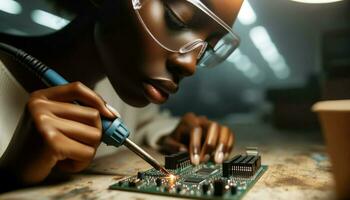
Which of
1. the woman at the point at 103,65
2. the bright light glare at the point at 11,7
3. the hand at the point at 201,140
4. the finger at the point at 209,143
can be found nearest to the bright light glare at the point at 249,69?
the hand at the point at 201,140

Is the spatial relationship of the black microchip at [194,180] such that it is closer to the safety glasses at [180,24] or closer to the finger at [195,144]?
the finger at [195,144]

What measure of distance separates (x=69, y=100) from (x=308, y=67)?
9.73 ft

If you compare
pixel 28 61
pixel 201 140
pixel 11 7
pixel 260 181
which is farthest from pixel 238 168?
pixel 11 7

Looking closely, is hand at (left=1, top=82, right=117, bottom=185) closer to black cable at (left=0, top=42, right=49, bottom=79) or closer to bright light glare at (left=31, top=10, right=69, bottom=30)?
black cable at (left=0, top=42, right=49, bottom=79)

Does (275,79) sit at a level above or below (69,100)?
above

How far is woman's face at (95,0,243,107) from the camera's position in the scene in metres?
1.04

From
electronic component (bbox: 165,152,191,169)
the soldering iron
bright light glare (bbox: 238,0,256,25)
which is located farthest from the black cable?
bright light glare (bbox: 238,0,256,25)

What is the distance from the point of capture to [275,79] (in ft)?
14.5

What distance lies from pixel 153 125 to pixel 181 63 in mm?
970

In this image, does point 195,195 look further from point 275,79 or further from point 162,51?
point 275,79

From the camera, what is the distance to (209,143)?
A: 4.45 feet

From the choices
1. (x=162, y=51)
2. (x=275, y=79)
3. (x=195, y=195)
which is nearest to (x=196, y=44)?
(x=162, y=51)

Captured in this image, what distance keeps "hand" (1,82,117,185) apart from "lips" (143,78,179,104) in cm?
20

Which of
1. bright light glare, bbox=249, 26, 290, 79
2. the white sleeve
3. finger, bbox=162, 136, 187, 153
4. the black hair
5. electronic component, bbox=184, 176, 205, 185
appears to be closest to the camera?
electronic component, bbox=184, 176, 205, 185
